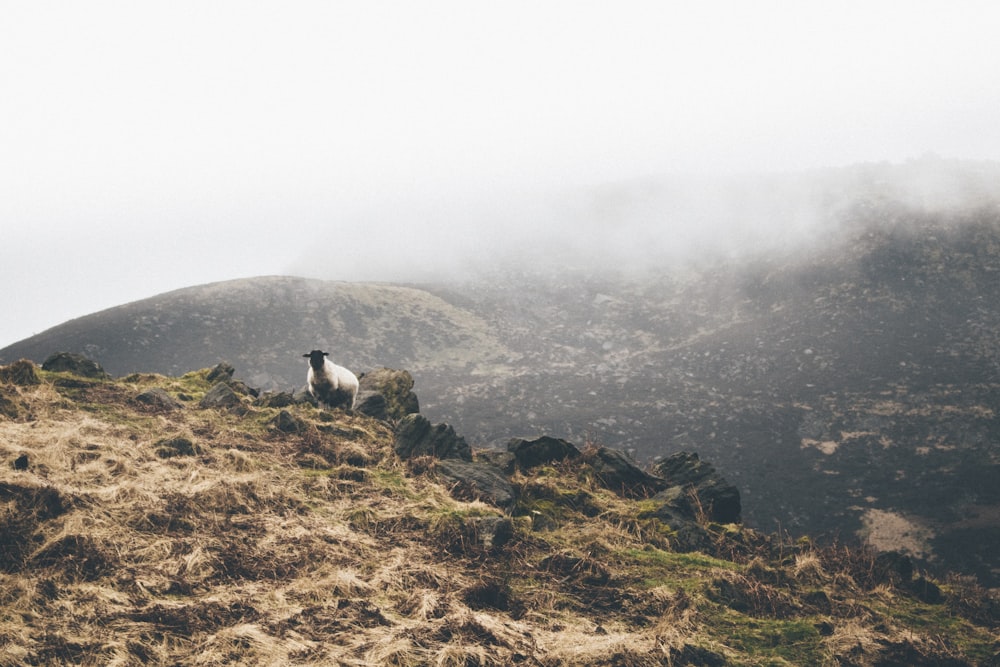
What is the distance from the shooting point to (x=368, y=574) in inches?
235

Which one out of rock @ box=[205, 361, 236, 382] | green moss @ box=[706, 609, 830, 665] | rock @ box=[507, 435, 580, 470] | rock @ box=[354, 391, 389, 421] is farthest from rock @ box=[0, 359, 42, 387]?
green moss @ box=[706, 609, 830, 665]

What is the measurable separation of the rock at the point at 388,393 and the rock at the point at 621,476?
5963 mm

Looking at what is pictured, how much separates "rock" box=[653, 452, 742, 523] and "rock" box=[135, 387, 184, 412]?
10825 mm

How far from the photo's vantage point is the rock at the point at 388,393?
14766mm

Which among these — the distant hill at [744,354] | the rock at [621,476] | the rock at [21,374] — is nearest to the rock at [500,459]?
the rock at [621,476]

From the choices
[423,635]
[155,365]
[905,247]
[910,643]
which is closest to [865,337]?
[905,247]

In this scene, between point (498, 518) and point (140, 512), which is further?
point (498, 518)

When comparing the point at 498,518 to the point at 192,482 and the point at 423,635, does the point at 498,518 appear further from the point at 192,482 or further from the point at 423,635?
the point at 192,482

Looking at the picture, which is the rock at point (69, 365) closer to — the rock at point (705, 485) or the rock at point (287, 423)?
the rock at point (287, 423)

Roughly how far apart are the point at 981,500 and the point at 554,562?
23951mm

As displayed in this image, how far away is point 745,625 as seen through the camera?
5.91 metres

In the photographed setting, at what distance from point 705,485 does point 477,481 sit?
18.1 feet

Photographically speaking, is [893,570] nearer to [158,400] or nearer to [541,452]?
[541,452]

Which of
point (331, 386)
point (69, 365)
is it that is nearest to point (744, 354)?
point (331, 386)
